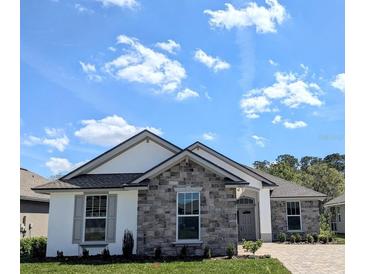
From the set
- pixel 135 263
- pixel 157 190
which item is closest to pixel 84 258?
pixel 135 263

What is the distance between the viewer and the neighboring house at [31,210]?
71.6ft

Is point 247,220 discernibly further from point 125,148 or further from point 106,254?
point 106,254

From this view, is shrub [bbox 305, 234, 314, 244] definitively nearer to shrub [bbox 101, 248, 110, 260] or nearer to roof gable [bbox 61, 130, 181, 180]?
roof gable [bbox 61, 130, 181, 180]

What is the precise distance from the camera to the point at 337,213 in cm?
3462

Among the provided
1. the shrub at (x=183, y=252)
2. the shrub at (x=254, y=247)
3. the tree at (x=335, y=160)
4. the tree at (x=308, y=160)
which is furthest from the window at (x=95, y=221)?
the tree at (x=335, y=160)

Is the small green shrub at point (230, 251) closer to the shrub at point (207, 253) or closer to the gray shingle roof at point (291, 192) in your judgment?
the shrub at point (207, 253)

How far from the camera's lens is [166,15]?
10.2 metres

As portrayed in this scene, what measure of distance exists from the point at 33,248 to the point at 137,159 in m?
5.98

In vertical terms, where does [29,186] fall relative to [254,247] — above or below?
above

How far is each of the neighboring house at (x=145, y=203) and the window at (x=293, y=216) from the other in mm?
10215

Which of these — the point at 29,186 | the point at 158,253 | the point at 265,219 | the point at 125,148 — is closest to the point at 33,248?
the point at 158,253

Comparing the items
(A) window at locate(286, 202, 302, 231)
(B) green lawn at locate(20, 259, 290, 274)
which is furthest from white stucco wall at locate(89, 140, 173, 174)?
(A) window at locate(286, 202, 302, 231)
